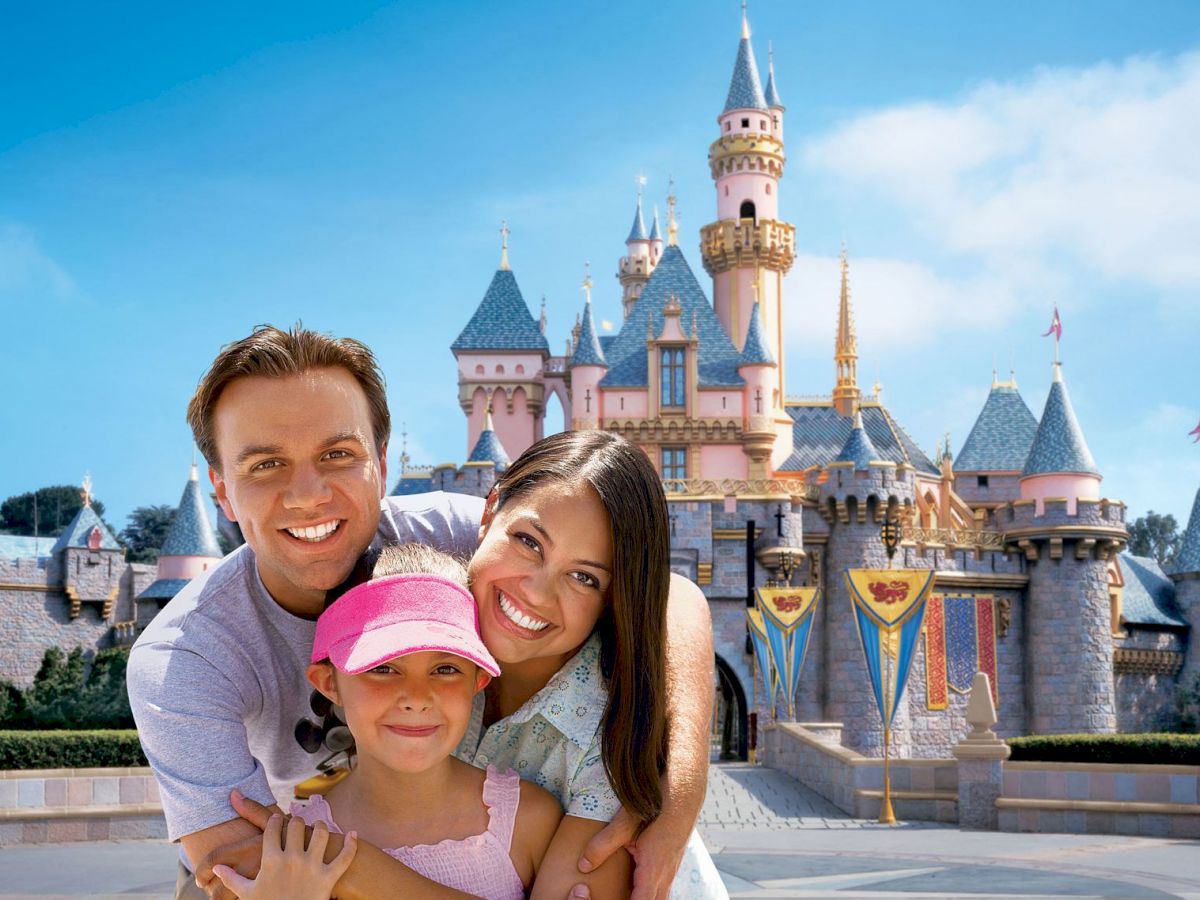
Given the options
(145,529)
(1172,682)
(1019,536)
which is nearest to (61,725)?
(1019,536)

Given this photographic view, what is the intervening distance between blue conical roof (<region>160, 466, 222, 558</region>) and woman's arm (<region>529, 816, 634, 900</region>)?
97.0ft

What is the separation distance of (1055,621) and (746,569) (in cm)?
637

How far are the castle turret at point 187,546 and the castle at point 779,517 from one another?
0.05m

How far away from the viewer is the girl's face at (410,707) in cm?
234

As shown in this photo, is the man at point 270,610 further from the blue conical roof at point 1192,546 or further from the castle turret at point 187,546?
the blue conical roof at point 1192,546

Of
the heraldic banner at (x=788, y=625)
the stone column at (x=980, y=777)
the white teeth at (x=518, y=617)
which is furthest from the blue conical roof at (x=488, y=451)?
the white teeth at (x=518, y=617)

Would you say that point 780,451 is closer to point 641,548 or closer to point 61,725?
point 61,725

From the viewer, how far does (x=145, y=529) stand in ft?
208

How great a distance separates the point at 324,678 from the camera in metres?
2.44

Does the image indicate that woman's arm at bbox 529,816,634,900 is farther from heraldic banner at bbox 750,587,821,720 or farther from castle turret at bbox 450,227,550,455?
castle turret at bbox 450,227,550,455

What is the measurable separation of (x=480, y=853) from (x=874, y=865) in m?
7.28

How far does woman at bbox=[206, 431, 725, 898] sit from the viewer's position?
2488 mm

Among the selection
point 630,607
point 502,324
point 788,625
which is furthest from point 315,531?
point 502,324

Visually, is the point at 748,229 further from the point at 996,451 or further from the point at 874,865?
the point at 874,865
